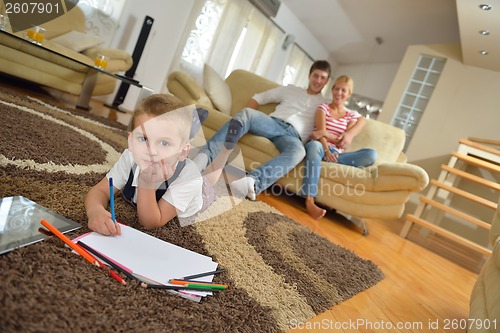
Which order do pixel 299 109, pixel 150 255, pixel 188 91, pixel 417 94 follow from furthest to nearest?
pixel 417 94 → pixel 188 91 → pixel 299 109 → pixel 150 255

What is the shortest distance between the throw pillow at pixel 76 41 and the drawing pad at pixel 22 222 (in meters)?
2.70

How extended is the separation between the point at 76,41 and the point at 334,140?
241 cm

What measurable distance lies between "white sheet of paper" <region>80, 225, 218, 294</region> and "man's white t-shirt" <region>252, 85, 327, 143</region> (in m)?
1.69

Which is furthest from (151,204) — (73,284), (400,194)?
(400,194)

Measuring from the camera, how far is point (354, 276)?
4.06ft

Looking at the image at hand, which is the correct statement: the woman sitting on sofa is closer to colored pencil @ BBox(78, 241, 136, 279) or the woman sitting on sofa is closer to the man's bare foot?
the man's bare foot

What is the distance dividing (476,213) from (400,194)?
235 centimetres

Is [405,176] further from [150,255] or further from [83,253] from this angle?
[83,253]

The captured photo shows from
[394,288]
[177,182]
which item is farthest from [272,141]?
[177,182]

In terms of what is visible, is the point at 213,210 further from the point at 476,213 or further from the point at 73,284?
the point at 476,213

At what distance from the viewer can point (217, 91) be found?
277 centimetres

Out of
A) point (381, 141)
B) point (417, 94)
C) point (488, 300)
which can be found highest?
point (417, 94)

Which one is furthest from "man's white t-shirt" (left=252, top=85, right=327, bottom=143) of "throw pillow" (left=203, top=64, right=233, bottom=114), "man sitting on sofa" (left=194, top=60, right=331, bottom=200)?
"throw pillow" (left=203, top=64, right=233, bottom=114)

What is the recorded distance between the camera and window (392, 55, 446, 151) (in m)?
4.66
